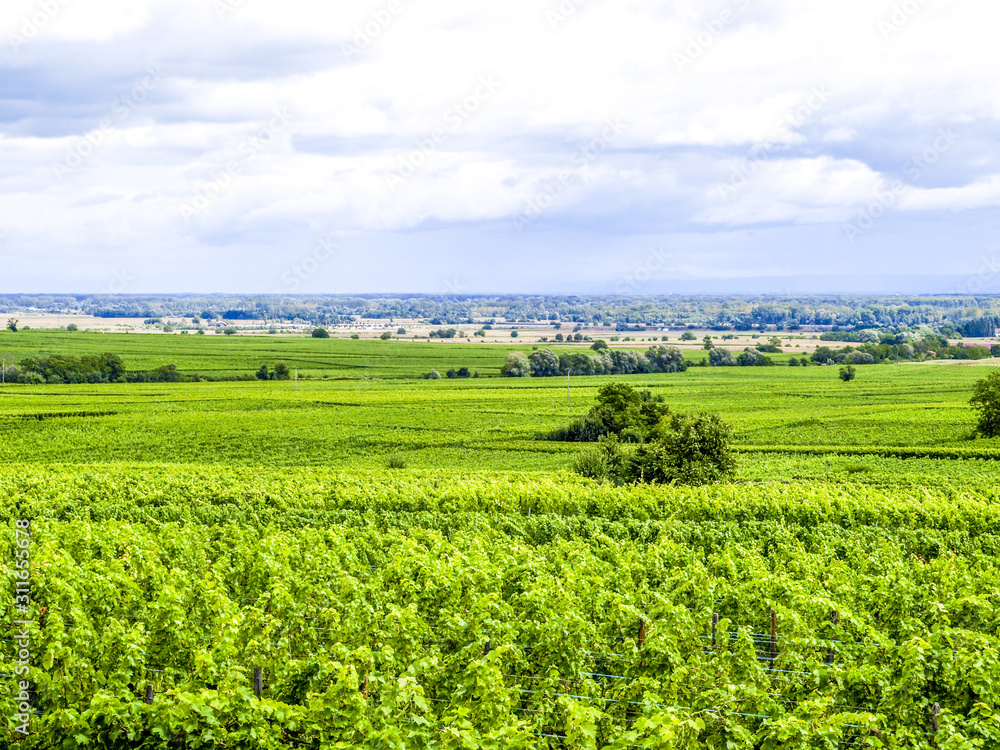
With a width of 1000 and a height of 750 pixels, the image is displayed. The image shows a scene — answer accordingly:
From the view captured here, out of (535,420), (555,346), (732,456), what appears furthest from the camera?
(555,346)

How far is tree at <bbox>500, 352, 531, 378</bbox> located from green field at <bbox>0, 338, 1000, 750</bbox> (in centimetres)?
8564

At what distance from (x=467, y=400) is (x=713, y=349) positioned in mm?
69696

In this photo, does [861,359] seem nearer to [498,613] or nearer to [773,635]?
[773,635]

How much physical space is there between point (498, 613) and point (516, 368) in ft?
364

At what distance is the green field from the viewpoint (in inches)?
424

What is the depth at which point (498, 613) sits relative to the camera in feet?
47.2

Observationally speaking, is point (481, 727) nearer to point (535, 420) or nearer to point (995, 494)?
point (995, 494)

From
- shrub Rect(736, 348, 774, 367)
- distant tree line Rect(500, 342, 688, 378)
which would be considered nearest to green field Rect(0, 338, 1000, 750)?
distant tree line Rect(500, 342, 688, 378)

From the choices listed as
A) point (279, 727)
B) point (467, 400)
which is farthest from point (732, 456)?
point (467, 400)

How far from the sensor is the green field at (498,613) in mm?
10758

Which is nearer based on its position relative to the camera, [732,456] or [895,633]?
[895,633]

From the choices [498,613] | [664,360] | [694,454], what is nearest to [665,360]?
[664,360]

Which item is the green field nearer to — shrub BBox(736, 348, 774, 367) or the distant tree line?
the distant tree line

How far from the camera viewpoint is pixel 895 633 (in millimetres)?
15016
